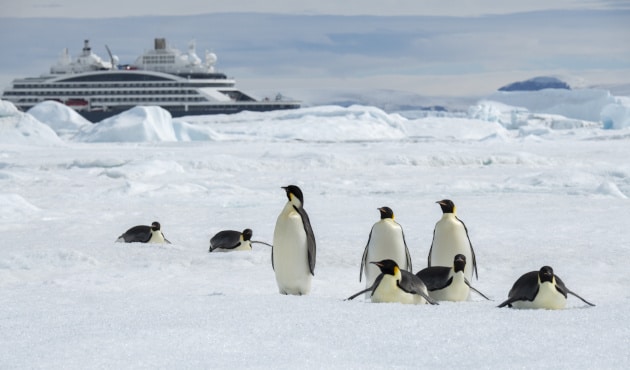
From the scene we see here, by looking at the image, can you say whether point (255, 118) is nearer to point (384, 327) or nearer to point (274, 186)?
point (274, 186)

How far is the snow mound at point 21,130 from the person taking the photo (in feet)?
111

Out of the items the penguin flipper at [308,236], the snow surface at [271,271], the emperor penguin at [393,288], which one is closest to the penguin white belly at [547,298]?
the snow surface at [271,271]

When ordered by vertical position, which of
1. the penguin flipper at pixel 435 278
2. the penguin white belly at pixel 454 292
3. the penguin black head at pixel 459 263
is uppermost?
the penguin black head at pixel 459 263

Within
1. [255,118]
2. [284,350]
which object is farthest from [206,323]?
[255,118]

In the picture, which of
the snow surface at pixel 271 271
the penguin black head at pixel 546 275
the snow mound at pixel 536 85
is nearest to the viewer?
the snow surface at pixel 271 271

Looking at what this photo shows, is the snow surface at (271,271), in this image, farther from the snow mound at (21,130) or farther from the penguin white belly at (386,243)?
the snow mound at (21,130)

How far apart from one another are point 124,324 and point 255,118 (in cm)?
5830

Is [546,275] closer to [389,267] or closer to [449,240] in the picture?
[389,267]

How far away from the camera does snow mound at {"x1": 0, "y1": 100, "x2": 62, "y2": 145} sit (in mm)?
33875

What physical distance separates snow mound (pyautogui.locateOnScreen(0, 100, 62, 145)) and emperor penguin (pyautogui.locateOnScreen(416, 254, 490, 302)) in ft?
99.5

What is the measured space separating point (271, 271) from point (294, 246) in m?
1.68

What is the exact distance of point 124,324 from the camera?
404cm

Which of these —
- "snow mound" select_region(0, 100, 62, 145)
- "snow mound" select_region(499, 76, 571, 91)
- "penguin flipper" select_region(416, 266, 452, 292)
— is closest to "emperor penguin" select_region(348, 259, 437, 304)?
"penguin flipper" select_region(416, 266, 452, 292)

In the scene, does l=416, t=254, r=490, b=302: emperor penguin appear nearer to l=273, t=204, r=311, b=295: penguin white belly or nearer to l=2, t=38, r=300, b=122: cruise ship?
l=273, t=204, r=311, b=295: penguin white belly
